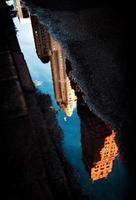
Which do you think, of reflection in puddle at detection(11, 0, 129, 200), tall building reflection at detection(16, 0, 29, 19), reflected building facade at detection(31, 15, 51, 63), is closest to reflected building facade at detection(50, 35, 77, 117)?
reflection in puddle at detection(11, 0, 129, 200)

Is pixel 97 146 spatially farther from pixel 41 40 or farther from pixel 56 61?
pixel 41 40

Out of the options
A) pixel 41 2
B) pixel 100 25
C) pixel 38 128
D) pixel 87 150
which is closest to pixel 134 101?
pixel 87 150

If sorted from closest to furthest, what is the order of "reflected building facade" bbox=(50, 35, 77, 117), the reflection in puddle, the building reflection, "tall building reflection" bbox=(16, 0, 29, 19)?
the reflection in puddle < the building reflection < "reflected building facade" bbox=(50, 35, 77, 117) < "tall building reflection" bbox=(16, 0, 29, 19)

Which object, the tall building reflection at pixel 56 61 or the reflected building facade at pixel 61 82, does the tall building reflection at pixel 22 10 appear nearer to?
the tall building reflection at pixel 56 61

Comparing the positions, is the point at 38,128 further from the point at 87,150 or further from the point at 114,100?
the point at 114,100

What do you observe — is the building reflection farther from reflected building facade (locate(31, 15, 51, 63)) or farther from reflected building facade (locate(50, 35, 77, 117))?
reflected building facade (locate(31, 15, 51, 63))

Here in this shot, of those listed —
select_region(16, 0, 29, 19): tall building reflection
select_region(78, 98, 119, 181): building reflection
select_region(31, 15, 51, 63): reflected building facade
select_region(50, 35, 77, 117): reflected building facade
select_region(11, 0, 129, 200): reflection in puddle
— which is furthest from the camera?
select_region(16, 0, 29, 19): tall building reflection
